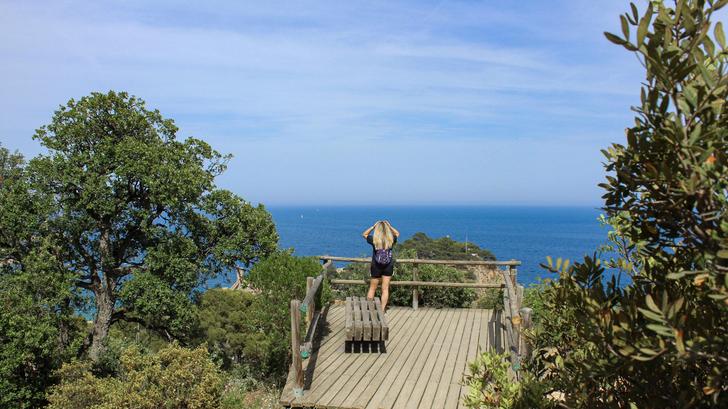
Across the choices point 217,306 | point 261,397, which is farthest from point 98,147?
point 261,397

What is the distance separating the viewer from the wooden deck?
19.4ft

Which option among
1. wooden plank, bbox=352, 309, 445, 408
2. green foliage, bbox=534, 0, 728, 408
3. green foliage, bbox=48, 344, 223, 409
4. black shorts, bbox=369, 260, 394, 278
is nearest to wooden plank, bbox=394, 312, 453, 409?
wooden plank, bbox=352, 309, 445, 408

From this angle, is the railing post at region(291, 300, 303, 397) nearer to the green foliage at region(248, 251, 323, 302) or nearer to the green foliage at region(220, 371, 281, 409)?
the green foliage at region(248, 251, 323, 302)

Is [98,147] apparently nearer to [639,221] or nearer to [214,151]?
[214,151]

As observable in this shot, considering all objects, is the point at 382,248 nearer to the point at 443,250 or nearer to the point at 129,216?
the point at 129,216

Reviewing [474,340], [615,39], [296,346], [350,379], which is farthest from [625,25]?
[474,340]

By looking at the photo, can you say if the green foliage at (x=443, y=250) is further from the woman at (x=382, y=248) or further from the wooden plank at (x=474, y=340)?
the woman at (x=382, y=248)

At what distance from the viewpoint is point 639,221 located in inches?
87.0

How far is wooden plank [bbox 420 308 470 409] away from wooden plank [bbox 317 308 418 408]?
76 centimetres

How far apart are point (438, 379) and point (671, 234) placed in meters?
4.97

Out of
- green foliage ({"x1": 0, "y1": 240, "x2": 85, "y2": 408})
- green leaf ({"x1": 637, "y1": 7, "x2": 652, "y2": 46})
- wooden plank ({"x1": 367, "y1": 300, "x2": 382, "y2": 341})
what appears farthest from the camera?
green foliage ({"x1": 0, "y1": 240, "x2": 85, "y2": 408})

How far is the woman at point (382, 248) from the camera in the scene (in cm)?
857

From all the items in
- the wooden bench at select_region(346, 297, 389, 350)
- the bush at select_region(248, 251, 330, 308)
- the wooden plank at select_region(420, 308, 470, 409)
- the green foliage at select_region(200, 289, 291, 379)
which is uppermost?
the bush at select_region(248, 251, 330, 308)

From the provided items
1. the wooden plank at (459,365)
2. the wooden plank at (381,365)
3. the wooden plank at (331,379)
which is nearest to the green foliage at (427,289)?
the wooden plank at (381,365)
